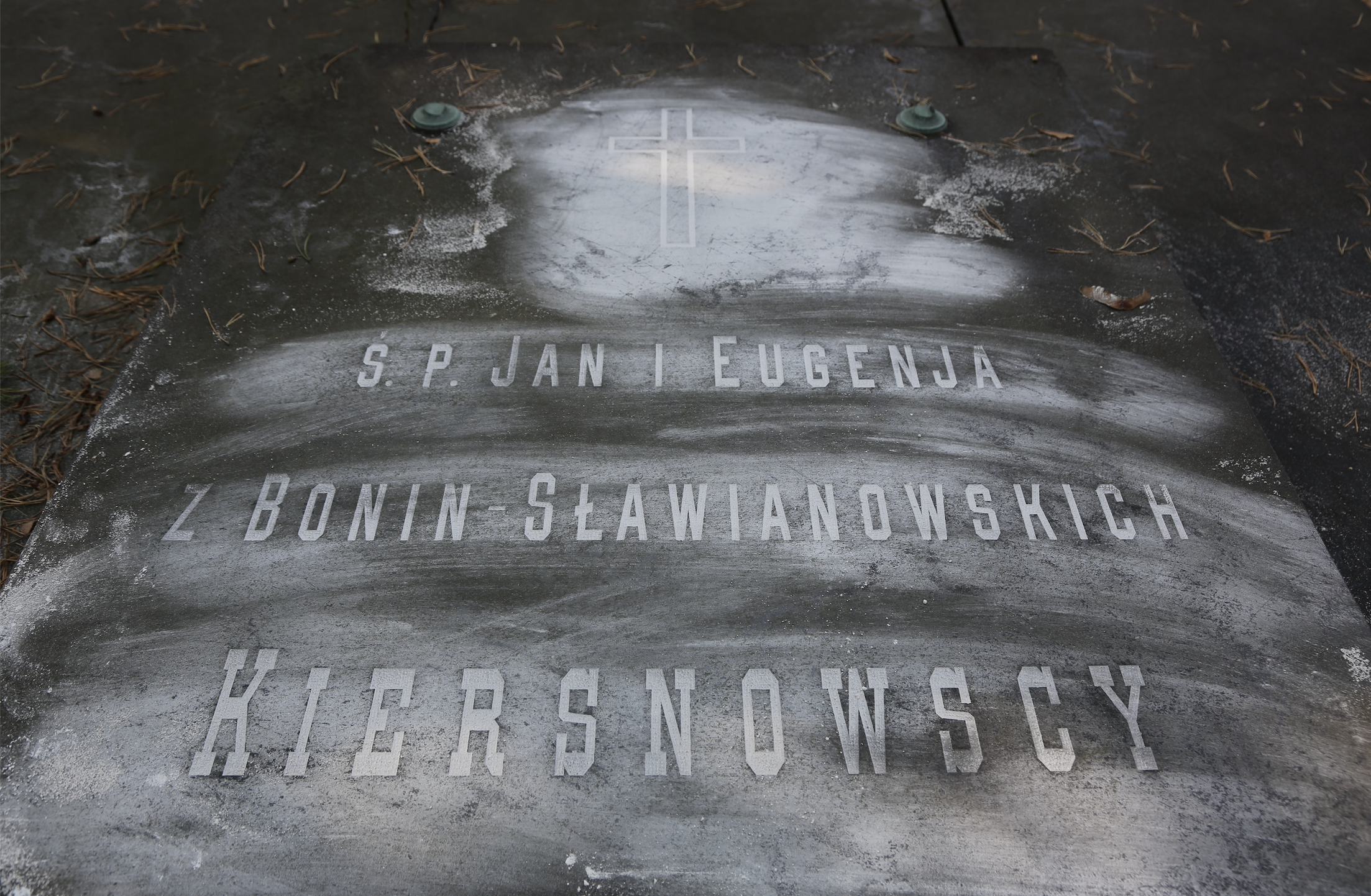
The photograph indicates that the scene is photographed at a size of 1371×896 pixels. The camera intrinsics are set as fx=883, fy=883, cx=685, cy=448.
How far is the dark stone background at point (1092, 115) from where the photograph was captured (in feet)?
10.3

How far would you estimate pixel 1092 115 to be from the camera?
13.3ft

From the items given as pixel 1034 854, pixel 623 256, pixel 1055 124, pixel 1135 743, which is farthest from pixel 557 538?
pixel 1055 124

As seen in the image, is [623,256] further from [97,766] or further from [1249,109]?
[1249,109]

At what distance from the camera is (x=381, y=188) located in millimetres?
3137

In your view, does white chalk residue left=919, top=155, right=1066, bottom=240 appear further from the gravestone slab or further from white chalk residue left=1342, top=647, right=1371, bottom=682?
white chalk residue left=1342, top=647, right=1371, bottom=682

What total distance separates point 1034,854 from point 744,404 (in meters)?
1.33

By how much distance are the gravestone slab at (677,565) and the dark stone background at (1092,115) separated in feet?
2.05

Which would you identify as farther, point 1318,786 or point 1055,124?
point 1055,124

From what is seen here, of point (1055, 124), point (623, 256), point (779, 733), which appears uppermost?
point (1055, 124)

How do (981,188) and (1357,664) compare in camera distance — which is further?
(981,188)

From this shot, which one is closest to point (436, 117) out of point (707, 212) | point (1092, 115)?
point (707, 212)

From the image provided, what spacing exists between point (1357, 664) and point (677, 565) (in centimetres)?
165

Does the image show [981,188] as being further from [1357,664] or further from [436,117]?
[436,117]

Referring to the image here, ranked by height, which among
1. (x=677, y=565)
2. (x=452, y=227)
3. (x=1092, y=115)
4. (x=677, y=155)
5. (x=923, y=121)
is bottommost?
(x=677, y=565)
